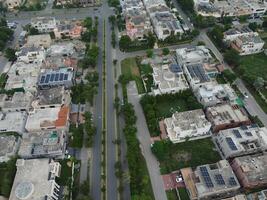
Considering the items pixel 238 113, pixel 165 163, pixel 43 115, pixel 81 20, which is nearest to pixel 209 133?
pixel 238 113

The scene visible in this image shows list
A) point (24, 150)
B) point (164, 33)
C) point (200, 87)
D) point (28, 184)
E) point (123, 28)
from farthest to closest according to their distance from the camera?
point (123, 28) < point (164, 33) < point (200, 87) < point (24, 150) < point (28, 184)

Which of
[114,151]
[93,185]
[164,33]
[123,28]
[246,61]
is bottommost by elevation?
[93,185]

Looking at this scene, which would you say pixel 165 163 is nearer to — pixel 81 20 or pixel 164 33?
pixel 164 33

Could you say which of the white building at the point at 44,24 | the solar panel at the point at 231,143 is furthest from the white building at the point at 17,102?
the solar panel at the point at 231,143

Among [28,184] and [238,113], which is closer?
[28,184]

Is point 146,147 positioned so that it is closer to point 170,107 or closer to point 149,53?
point 170,107

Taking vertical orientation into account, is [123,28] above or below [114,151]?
above

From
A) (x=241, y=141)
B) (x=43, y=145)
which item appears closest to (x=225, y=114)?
(x=241, y=141)
